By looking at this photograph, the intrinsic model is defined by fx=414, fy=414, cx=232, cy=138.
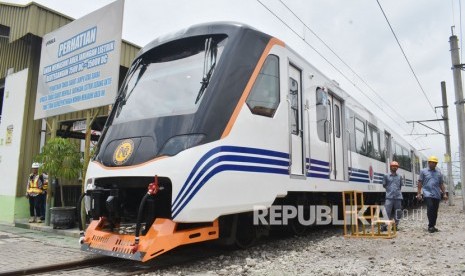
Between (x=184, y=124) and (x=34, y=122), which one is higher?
(x=34, y=122)

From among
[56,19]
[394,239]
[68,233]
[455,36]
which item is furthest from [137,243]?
[455,36]

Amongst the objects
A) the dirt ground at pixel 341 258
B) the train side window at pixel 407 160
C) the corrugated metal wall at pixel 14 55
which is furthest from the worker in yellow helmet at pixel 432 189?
the corrugated metal wall at pixel 14 55

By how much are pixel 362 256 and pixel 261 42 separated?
328 cm

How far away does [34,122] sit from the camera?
10.9 m

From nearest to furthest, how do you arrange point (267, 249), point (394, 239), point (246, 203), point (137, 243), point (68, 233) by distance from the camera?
point (137, 243) < point (246, 203) < point (267, 249) < point (394, 239) < point (68, 233)

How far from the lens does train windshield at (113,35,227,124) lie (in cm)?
519

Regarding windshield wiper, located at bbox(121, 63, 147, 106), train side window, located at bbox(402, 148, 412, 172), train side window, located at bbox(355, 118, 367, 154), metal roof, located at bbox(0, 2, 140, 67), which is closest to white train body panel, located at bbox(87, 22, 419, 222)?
windshield wiper, located at bbox(121, 63, 147, 106)

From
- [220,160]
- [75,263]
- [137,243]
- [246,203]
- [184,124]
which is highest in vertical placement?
[184,124]

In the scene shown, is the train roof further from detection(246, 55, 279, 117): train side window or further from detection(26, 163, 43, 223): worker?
detection(26, 163, 43, 223): worker

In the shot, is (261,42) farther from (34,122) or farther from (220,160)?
(34,122)

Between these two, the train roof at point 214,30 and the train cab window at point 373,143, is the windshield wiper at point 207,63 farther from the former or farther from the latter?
the train cab window at point 373,143

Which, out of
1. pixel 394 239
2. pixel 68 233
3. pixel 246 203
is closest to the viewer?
pixel 246 203

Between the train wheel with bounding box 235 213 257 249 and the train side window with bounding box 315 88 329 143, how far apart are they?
7.13ft

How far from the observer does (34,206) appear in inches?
394
